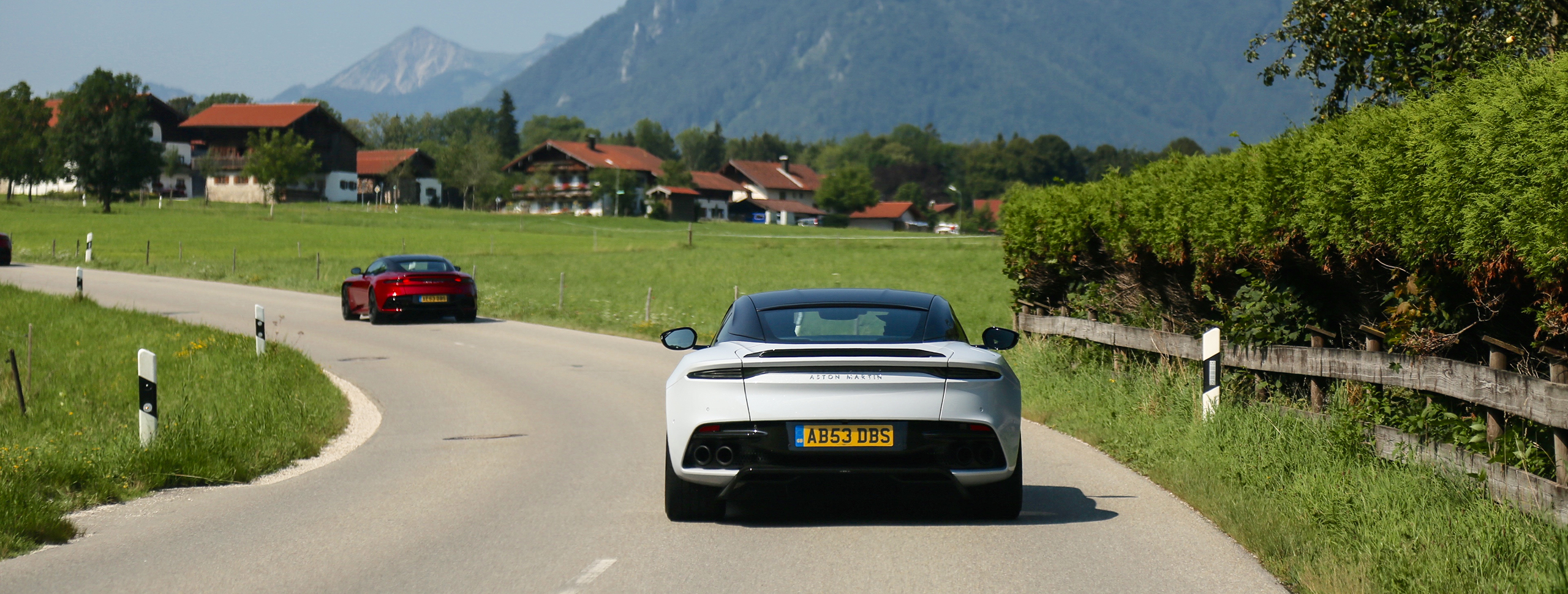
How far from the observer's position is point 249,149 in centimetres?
11188

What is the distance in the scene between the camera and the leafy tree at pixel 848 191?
150 m

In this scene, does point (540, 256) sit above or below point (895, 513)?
above

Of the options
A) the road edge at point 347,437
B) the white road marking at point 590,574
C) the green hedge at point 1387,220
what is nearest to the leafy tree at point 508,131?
the road edge at point 347,437

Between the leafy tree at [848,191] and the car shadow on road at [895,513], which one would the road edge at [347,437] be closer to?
the car shadow on road at [895,513]

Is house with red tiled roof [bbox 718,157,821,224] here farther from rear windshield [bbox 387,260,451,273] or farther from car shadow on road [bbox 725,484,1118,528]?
car shadow on road [bbox 725,484,1118,528]

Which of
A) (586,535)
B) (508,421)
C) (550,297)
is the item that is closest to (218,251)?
(550,297)

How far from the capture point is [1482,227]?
22.6 ft

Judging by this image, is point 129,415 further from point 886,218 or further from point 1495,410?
point 886,218

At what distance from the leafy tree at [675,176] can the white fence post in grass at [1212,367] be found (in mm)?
124094

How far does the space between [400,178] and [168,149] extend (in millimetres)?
20413

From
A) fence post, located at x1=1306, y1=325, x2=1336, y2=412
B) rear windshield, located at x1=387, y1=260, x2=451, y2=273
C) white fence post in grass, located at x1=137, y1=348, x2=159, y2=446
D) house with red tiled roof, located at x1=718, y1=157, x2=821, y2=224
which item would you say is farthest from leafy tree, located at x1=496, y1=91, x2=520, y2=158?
fence post, located at x1=1306, y1=325, x2=1336, y2=412

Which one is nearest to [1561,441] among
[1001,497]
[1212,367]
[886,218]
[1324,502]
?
[1324,502]

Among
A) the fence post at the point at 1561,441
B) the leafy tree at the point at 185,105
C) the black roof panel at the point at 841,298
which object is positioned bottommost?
the fence post at the point at 1561,441

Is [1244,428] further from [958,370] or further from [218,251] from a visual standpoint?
[218,251]
